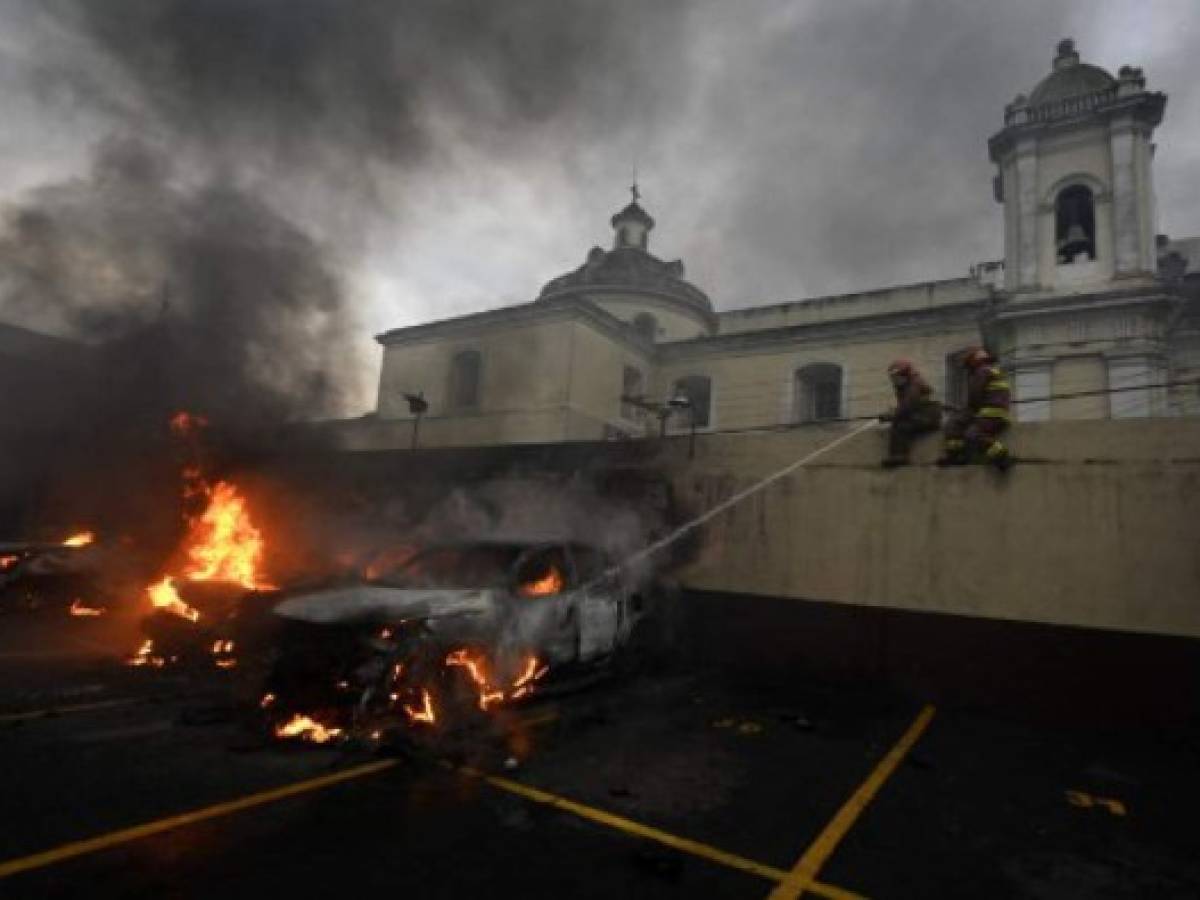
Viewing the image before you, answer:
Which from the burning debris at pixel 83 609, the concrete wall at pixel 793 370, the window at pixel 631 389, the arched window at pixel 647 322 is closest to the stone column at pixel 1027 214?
the concrete wall at pixel 793 370

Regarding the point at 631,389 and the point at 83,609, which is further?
the point at 631,389

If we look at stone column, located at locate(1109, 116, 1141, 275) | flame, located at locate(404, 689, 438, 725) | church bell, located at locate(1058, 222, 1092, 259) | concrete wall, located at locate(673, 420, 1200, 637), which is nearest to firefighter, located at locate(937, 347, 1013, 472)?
concrete wall, located at locate(673, 420, 1200, 637)

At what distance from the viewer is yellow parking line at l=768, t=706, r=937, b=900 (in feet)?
11.8

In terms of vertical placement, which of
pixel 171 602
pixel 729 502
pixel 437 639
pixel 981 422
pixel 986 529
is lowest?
pixel 171 602

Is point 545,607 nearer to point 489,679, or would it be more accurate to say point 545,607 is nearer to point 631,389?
point 489,679

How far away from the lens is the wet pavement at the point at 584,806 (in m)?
3.55

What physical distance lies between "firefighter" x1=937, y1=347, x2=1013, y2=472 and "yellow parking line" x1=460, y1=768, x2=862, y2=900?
6126mm

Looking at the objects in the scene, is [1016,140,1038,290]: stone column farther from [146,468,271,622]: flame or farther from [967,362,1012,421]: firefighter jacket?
[146,468,271,622]: flame

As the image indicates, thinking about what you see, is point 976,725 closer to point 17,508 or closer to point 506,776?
point 506,776

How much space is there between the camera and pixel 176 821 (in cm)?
394

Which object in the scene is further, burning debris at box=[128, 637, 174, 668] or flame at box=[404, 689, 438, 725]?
burning debris at box=[128, 637, 174, 668]

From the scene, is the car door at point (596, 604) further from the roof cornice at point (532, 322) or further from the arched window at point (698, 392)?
the arched window at point (698, 392)

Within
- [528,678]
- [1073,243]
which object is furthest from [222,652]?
[1073,243]

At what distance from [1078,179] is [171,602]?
23.5 m
